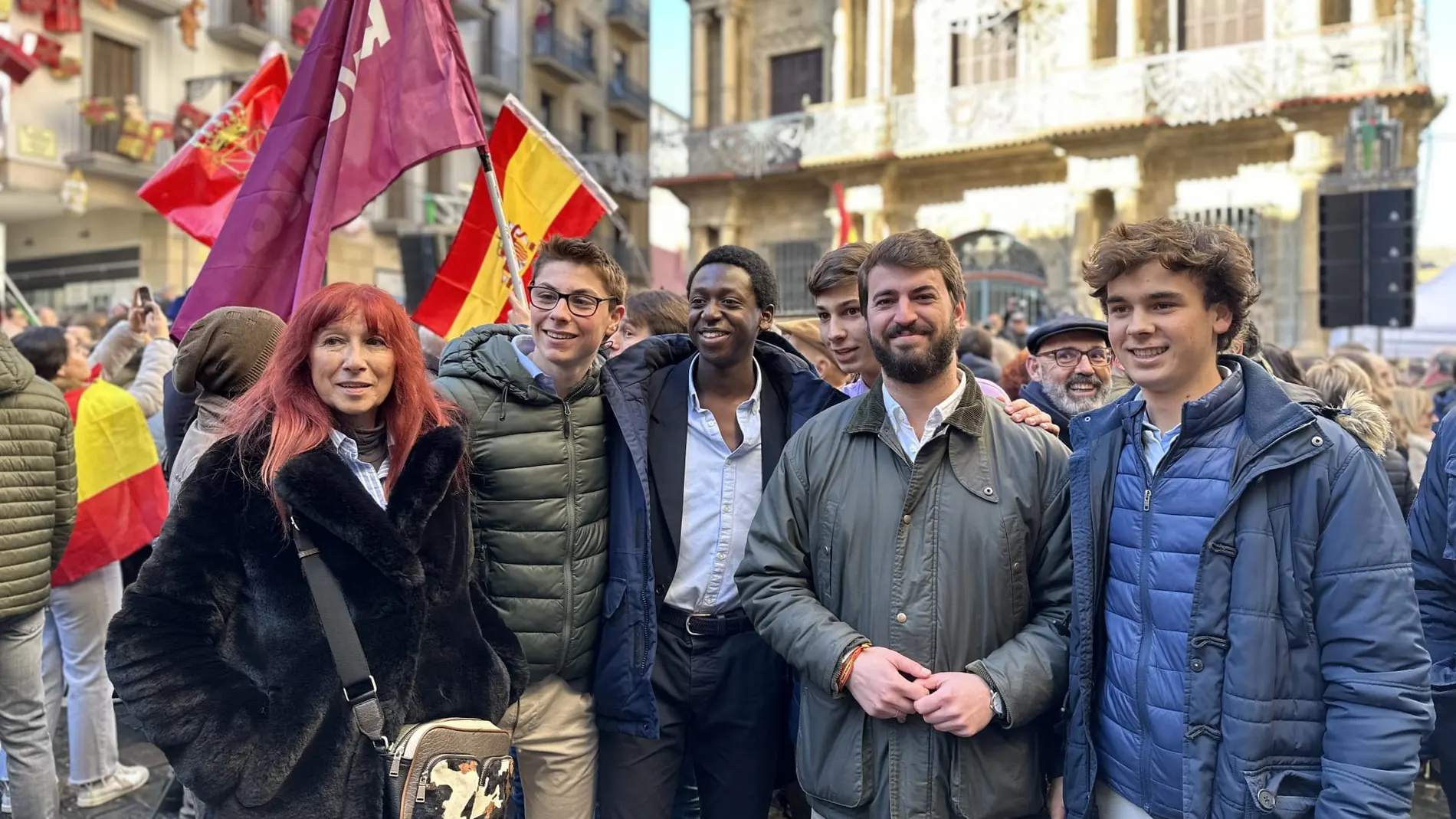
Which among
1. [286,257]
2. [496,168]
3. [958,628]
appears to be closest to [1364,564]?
[958,628]

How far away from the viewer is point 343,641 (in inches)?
87.5

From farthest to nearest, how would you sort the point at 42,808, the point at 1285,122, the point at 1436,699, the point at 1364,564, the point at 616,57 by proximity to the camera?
the point at 616,57 < the point at 1285,122 < the point at 42,808 < the point at 1436,699 < the point at 1364,564

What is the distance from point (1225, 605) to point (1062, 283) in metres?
16.2

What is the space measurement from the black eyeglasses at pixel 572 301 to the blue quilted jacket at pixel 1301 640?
1.73 metres

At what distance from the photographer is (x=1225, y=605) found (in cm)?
202

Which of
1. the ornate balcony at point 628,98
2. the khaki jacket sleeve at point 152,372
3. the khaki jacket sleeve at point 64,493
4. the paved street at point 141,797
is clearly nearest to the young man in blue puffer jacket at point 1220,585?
the paved street at point 141,797

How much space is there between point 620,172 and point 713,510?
93.1 ft

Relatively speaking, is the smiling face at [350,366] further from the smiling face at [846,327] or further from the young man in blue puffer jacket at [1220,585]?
the young man in blue puffer jacket at [1220,585]

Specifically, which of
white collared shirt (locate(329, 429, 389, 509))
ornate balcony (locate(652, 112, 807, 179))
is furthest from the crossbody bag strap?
ornate balcony (locate(652, 112, 807, 179))

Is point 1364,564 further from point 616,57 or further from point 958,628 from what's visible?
point 616,57

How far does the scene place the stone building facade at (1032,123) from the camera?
15.0m

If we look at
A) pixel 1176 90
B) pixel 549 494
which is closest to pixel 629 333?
pixel 549 494

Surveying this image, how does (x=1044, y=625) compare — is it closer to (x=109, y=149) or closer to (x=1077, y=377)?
(x=1077, y=377)

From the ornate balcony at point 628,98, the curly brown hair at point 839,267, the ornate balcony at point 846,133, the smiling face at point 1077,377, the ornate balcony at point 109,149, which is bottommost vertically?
the smiling face at point 1077,377
